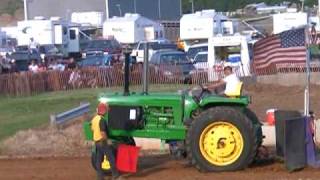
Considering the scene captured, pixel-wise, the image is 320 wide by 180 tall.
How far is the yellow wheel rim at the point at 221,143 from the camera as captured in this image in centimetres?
1301

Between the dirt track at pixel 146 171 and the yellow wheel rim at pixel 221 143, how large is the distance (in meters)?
0.25

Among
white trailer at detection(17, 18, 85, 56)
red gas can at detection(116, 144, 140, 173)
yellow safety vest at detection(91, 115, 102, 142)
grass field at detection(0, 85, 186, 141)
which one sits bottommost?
grass field at detection(0, 85, 186, 141)

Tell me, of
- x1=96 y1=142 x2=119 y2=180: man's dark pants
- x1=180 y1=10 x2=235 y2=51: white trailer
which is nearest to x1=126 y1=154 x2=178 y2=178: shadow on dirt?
x1=96 y1=142 x2=119 y2=180: man's dark pants

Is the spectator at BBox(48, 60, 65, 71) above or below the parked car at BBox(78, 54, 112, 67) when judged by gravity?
below

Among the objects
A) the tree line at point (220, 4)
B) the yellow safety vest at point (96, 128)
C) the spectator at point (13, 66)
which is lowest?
the spectator at point (13, 66)

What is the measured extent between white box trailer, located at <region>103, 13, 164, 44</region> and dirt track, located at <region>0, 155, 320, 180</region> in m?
45.5

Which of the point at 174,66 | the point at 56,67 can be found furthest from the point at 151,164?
the point at 56,67

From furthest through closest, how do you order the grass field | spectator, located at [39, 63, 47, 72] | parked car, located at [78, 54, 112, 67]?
parked car, located at [78, 54, 112, 67] < spectator, located at [39, 63, 47, 72] < the grass field

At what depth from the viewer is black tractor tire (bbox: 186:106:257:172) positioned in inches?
508

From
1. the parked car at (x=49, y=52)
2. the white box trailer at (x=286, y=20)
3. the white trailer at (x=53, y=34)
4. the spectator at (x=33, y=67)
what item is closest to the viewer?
the spectator at (x=33, y=67)

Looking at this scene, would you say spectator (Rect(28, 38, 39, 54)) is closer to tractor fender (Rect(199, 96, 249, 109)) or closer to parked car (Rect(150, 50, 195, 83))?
parked car (Rect(150, 50, 195, 83))

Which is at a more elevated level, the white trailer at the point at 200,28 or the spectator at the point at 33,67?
the white trailer at the point at 200,28

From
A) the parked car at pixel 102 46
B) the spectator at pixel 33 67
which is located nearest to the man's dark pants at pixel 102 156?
the spectator at pixel 33 67

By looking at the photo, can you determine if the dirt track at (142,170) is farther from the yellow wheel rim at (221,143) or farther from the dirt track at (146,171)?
the yellow wheel rim at (221,143)
